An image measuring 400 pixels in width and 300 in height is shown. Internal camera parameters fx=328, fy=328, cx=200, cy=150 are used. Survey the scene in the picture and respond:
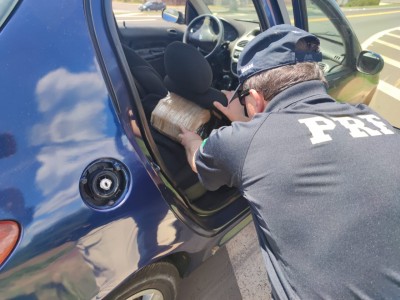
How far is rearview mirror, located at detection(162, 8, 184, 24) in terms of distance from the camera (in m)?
3.28

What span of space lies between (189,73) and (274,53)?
0.51 metres

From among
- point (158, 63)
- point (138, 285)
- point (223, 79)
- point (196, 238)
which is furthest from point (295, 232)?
point (158, 63)

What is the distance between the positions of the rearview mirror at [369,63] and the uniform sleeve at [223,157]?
6.65 feet

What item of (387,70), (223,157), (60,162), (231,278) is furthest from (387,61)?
(60,162)

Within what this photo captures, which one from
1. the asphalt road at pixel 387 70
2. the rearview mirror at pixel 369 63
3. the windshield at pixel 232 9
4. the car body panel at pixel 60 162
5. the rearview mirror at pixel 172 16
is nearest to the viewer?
the car body panel at pixel 60 162

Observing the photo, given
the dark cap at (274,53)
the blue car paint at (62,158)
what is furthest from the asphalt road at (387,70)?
the blue car paint at (62,158)

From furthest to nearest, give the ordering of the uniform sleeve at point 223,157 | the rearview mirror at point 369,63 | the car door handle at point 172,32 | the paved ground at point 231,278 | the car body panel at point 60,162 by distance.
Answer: the car door handle at point 172,32
the rearview mirror at point 369,63
the paved ground at point 231,278
the uniform sleeve at point 223,157
the car body panel at point 60,162

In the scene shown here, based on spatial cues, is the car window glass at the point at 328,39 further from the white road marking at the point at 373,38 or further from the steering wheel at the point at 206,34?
the white road marking at the point at 373,38

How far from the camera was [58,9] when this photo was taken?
3.47 feet

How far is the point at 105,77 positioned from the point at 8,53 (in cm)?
29

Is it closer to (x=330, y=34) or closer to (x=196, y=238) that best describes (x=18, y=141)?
(x=196, y=238)

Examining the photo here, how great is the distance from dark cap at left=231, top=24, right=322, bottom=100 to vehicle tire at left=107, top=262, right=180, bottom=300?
0.84 metres

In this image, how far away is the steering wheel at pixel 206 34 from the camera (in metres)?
2.71

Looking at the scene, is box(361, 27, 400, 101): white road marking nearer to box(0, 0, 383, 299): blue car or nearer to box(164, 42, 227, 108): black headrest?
box(164, 42, 227, 108): black headrest
